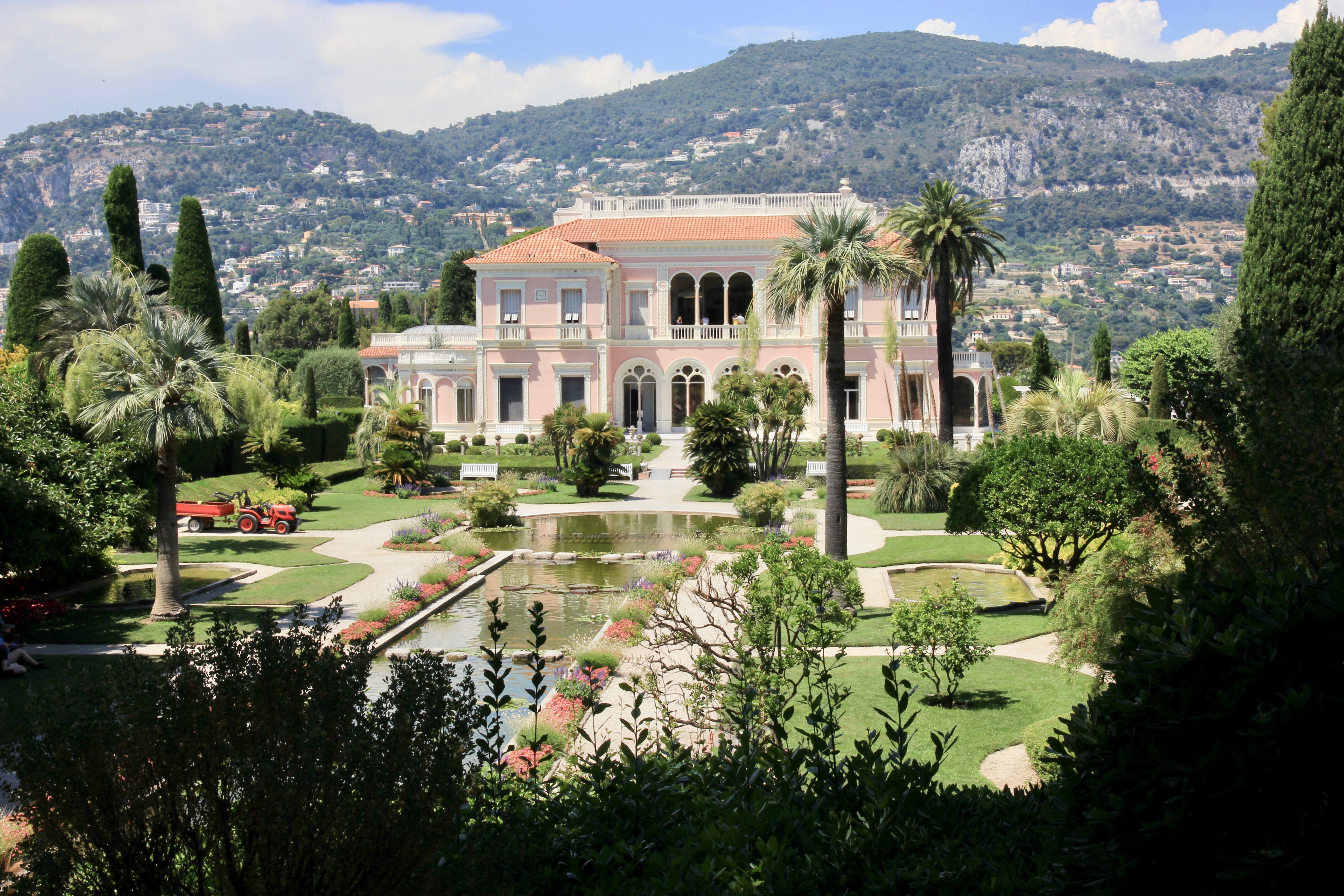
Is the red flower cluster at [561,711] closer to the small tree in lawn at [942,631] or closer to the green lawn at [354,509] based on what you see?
the small tree in lawn at [942,631]

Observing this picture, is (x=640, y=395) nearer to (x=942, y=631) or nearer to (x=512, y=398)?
(x=512, y=398)

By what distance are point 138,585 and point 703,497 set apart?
54.9ft

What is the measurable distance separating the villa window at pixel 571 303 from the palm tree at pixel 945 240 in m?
18.9

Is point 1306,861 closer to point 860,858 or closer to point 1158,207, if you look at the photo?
point 860,858

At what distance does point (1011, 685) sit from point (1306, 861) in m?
8.44

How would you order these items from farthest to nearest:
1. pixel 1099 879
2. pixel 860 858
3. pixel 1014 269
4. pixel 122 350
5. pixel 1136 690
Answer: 1. pixel 1014 269
2. pixel 122 350
3. pixel 860 858
4. pixel 1136 690
5. pixel 1099 879

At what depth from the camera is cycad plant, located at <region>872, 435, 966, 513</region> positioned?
2558 cm

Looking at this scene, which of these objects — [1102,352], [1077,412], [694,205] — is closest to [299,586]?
[1077,412]

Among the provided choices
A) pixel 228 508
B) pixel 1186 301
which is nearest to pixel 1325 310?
pixel 228 508

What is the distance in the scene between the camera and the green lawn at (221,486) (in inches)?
989

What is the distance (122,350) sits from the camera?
1434 cm

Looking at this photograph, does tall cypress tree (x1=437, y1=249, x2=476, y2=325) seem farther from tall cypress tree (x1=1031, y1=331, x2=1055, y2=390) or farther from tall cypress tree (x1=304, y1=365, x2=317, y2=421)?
tall cypress tree (x1=1031, y1=331, x2=1055, y2=390)

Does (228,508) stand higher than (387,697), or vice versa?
(387,697)

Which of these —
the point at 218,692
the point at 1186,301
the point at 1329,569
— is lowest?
the point at 218,692
